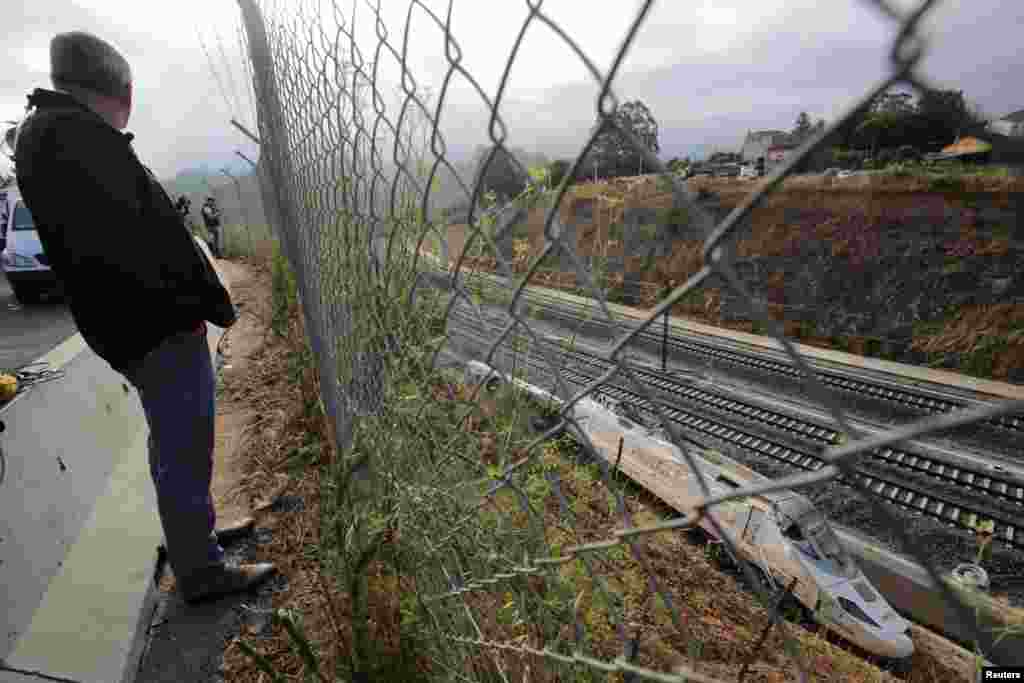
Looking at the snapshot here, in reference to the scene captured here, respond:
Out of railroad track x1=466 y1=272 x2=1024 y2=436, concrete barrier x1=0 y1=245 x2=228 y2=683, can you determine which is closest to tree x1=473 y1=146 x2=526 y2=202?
concrete barrier x1=0 y1=245 x2=228 y2=683

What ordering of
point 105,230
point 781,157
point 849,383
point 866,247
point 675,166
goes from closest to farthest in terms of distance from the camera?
1. point 781,157
2. point 675,166
3. point 105,230
4. point 849,383
5. point 866,247

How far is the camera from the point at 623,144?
615mm

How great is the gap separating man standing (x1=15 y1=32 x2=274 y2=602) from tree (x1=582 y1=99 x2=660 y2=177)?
150 cm

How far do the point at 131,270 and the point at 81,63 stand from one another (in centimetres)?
73

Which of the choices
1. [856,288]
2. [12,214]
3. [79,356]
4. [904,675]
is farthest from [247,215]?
[856,288]

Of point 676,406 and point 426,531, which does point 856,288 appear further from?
point 426,531

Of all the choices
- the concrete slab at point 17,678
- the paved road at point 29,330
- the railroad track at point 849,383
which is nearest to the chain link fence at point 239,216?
the paved road at point 29,330

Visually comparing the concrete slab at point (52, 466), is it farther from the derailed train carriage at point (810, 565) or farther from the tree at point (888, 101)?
the derailed train carriage at point (810, 565)

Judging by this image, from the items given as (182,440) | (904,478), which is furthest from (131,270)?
(904,478)

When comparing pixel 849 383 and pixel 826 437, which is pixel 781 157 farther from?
pixel 849 383

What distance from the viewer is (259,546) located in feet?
8.20

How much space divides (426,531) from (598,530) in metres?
2.24

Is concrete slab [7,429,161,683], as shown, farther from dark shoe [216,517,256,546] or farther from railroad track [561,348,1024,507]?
railroad track [561,348,1024,507]

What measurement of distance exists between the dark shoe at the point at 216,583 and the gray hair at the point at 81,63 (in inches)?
71.0
